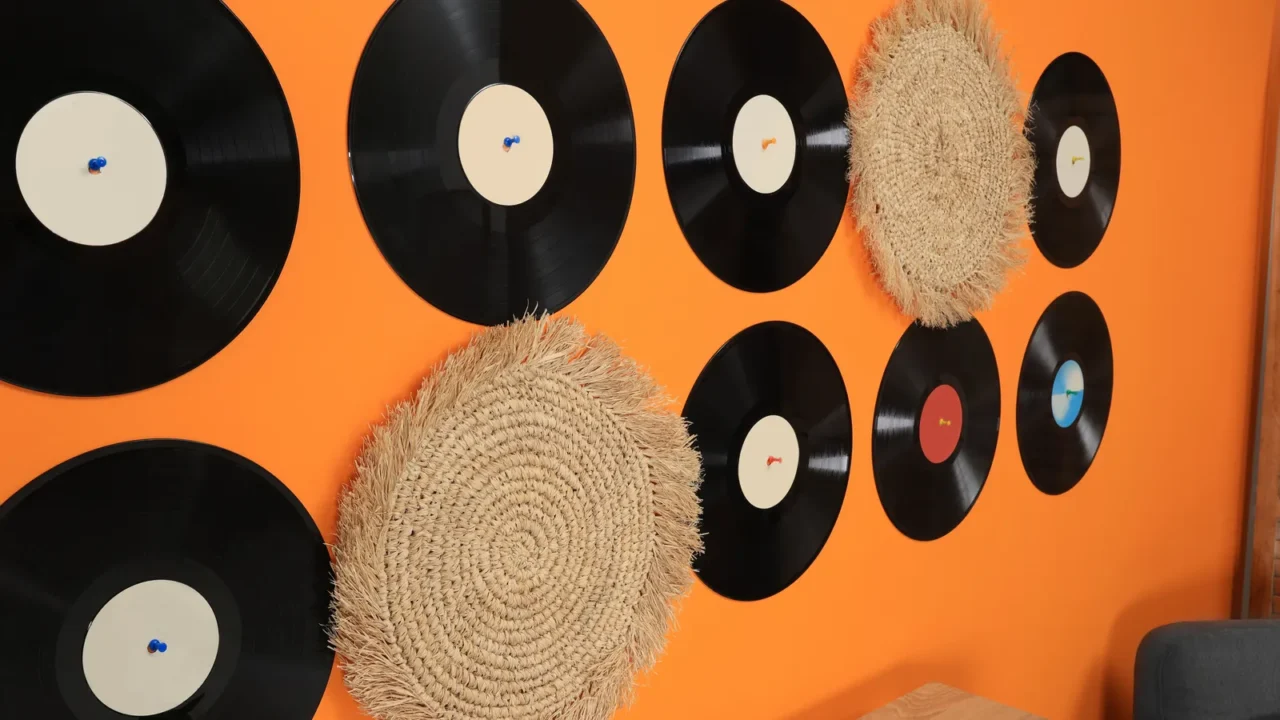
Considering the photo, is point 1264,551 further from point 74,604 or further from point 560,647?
point 74,604

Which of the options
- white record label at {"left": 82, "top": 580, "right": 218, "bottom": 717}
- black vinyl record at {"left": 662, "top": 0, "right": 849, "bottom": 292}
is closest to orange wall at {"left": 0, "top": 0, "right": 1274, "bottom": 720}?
black vinyl record at {"left": 662, "top": 0, "right": 849, "bottom": 292}

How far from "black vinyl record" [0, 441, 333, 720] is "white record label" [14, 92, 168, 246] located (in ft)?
0.63

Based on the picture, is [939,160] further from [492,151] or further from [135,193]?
[135,193]

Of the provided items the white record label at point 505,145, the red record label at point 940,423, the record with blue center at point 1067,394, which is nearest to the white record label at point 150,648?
the white record label at point 505,145

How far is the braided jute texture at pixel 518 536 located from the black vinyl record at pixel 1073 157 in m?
1.08

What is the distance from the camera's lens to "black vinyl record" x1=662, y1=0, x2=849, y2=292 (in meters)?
1.23

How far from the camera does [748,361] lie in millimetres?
1342

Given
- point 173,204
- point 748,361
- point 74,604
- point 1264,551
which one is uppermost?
point 173,204

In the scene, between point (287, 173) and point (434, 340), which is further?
point (434, 340)

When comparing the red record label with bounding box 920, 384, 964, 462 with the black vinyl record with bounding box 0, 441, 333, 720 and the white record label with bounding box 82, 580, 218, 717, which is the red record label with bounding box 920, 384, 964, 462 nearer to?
the black vinyl record with bounding box 0, 441, 333, 720

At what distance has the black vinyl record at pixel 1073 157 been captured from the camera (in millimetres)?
1844

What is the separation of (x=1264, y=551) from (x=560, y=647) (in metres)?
2.36

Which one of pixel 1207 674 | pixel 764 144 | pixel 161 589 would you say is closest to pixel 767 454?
pixel 764 144

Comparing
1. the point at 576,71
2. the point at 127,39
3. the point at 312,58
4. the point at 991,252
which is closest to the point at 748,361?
the point at 576,71
